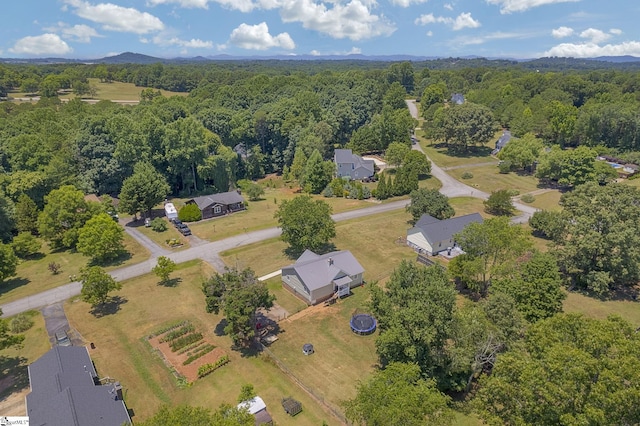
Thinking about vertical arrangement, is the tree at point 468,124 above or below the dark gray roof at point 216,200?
above

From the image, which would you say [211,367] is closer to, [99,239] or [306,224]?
[306,224]

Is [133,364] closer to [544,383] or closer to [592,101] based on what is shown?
[544,383]

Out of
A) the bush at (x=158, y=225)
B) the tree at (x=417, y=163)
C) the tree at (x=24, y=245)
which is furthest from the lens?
the tree at (x=417, y=163)

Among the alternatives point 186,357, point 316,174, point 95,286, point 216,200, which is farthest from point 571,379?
point 316,174

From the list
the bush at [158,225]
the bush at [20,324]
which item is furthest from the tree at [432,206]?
the bush at [20,324]

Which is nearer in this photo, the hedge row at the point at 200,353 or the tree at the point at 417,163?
the hedge row at the point at 200,353

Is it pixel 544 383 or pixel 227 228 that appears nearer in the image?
pixel 544 383

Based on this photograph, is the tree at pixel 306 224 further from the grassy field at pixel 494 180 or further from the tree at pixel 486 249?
the grassy field at pixel 494 180

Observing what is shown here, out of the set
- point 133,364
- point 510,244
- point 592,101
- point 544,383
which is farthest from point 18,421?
point 592,101
